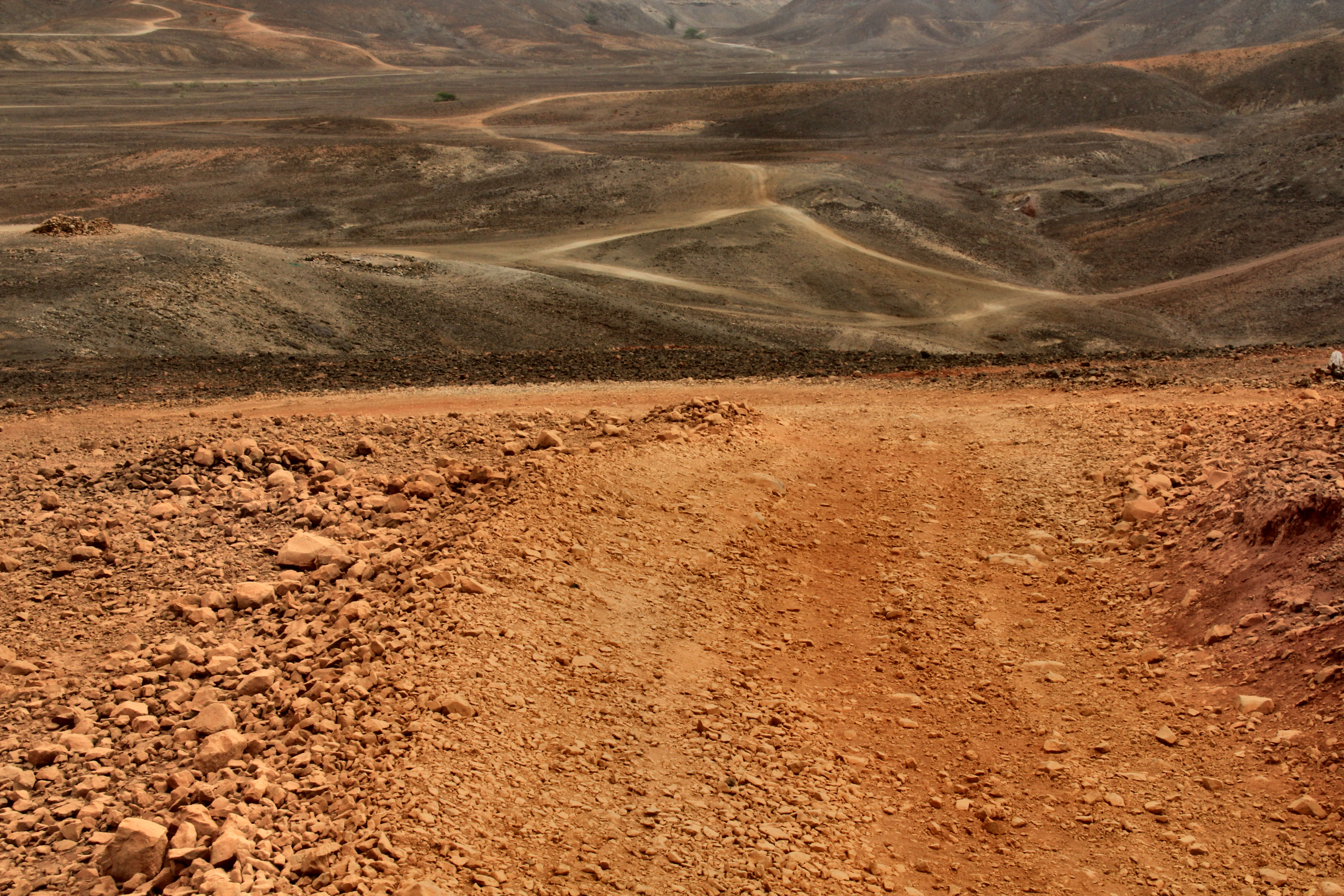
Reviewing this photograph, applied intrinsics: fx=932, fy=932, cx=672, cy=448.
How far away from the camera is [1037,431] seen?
10289 mm

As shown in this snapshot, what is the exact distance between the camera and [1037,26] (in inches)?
3967

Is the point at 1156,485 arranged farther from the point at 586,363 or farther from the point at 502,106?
the point at 502,106

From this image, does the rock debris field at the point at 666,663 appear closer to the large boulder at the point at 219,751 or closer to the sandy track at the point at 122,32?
the large boulder at the point at 219,751

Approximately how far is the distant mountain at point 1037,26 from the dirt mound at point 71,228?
82.5 m

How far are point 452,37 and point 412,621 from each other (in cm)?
10191

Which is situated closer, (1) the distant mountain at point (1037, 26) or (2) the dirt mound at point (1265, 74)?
(2) the dirt mound at point (1265, 74)

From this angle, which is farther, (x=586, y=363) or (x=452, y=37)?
(x=452, y=37)

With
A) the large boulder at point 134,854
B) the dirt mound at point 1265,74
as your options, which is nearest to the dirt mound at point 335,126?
the dirt mound at point 1265,74

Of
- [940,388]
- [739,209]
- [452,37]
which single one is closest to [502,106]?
[739,209]

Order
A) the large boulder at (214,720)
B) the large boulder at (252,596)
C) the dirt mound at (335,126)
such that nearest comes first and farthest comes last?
1. the large boulder at (214,720)
2. the large boulder at (252,596)
3. the dirt mound at (335,126)

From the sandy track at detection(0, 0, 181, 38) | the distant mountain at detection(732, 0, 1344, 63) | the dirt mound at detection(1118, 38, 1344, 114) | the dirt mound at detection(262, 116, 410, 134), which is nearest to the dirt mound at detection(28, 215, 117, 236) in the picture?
the dirt mound at detection(262, 116, 410, 134)

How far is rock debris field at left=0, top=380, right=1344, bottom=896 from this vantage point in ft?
15.0

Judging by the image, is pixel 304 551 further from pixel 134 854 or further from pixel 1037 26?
pixel 1037 26

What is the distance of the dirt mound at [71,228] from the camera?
21.0m
